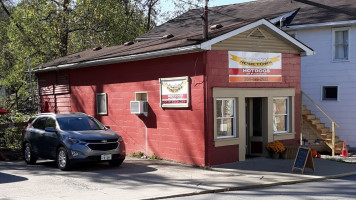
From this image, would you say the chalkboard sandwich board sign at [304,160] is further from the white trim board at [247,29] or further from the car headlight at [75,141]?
the car headlight at [75,141]

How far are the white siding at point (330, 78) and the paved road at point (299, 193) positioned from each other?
9.07 metres

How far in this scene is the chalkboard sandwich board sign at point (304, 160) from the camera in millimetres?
12445

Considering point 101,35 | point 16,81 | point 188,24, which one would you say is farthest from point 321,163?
point 16,81

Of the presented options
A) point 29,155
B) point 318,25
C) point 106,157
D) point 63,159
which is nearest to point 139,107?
point 106,157

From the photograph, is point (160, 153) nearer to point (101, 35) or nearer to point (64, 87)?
point (64, 87)

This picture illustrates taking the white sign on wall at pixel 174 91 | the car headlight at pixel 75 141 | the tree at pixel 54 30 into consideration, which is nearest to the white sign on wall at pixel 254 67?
the white sign on wall at pixel 174 91

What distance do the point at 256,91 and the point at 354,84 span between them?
7.28 m

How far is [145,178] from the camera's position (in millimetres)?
11695

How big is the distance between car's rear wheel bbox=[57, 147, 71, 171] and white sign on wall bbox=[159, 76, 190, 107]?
368 centimetres

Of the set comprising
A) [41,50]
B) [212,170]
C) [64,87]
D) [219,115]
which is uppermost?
[41,50]

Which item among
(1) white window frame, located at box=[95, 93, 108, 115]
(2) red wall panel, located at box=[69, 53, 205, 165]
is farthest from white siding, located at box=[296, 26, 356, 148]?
(1) white window frame, located at box=[95, 93, 108, 115]

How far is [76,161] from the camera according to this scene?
41.1 feet

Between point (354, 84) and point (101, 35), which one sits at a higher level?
point (101, 35)

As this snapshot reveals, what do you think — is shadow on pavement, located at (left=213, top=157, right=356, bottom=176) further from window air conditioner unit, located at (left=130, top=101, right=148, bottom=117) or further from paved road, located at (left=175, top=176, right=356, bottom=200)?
window air conditioner unit, located at (left=130, top=101, right=148, bottom=117)
